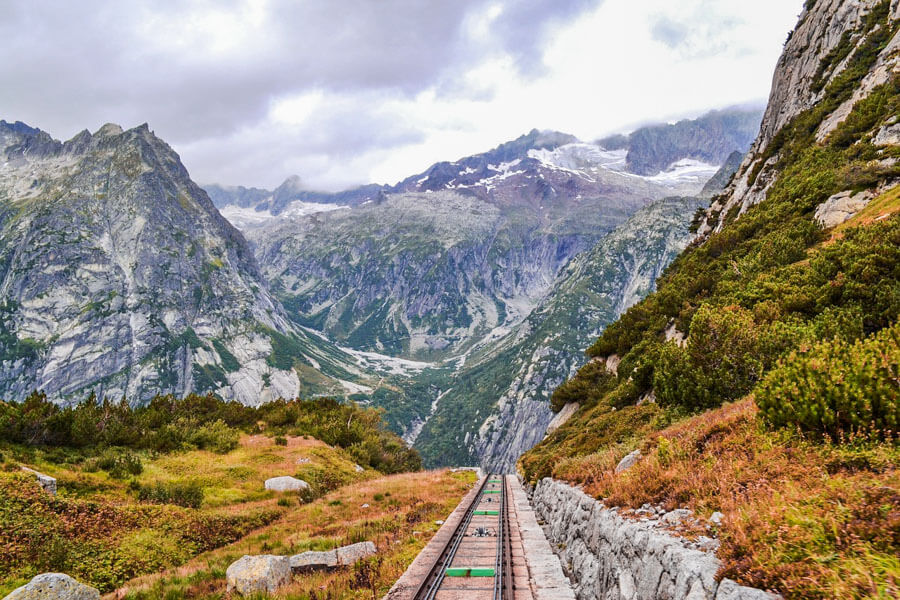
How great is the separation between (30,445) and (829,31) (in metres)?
84.6

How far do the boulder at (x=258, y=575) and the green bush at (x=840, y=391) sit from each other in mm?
13916

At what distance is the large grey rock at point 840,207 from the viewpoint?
2467 cm

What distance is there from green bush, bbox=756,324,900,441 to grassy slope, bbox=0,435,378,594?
19.4 metres

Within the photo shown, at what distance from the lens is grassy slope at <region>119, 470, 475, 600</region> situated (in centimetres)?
1227

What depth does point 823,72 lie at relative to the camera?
155 feet

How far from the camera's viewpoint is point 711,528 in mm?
6938

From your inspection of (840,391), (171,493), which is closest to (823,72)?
(840,391)

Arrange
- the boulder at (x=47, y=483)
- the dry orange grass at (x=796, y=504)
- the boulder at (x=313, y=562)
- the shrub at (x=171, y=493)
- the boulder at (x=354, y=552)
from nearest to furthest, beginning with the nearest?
the dry orange grass at (x=796, y=504) → the boulder at (x=313, y=562) → the boulder at (x=354, y=552) → the boulder at (x=47, y=483) → the shrub at (x=171, y=493)

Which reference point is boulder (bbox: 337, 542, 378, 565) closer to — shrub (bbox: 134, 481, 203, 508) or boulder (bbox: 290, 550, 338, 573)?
boulder (bbox: 290, 550, 338, 573)

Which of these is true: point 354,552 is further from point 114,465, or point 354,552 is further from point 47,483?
point 114,465

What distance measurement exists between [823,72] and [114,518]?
238 feet

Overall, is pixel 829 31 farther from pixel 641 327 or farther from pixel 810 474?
pixel 810 474

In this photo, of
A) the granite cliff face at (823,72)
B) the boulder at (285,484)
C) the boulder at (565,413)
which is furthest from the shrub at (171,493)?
the granite cliff face at (823,72)

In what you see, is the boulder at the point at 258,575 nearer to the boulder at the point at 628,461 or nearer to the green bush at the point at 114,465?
the boulder at the point at 628,461
